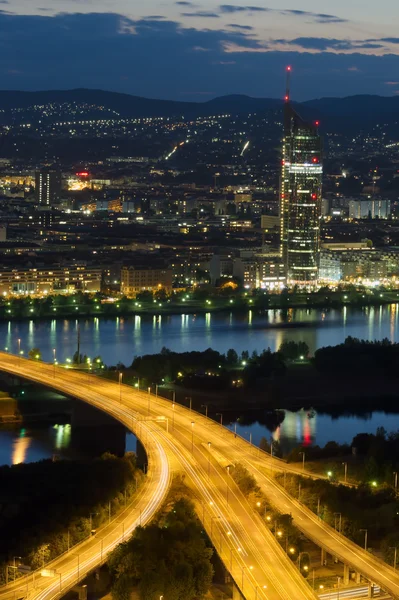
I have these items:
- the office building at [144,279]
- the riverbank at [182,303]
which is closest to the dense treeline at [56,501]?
the riverbank at [182,303]

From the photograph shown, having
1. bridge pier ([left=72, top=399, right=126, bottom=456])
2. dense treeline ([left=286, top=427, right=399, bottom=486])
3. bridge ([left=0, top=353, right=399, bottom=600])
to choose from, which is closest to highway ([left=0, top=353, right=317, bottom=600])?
bridge ([left=0, top=353, right=399, bottom=600])

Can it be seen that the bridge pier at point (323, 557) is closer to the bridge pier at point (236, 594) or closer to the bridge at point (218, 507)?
the bridge at point (218, 507)

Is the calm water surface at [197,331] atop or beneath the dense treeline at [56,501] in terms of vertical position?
beneath

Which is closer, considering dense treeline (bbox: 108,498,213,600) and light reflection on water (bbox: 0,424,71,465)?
dense treeline (bbox: 108,498,213,600)

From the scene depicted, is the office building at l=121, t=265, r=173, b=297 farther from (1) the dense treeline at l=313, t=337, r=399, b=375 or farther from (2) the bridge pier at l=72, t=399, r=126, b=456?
(2) the bridge pier at l=72, t=399, r=126, b=456

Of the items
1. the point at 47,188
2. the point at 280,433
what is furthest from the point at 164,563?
the point at 47,188

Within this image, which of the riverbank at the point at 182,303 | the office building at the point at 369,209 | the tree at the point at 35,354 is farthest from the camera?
the office building at the point at 369,209
